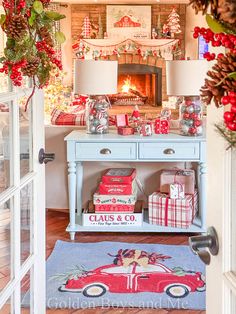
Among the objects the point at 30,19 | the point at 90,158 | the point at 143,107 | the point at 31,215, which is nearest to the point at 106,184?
the point at 90,158

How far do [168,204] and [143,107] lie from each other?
523cm

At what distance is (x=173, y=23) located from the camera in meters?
8.86

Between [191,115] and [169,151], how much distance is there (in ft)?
1.16

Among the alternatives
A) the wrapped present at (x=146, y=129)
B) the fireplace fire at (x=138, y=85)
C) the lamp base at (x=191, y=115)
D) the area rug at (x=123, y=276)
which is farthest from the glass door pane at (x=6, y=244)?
the fireplace fire at (x=138, y=85)

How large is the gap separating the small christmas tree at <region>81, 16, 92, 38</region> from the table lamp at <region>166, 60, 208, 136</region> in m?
5.28

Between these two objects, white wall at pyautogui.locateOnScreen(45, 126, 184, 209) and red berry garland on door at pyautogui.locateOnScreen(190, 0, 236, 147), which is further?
white wall at pyautogui.locateOnScreen(45, 126, 184, 209)

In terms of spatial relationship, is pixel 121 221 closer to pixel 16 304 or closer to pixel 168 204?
pixel 168 204

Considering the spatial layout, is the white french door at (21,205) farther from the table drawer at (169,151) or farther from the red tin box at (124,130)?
the red tin box at (124,130)

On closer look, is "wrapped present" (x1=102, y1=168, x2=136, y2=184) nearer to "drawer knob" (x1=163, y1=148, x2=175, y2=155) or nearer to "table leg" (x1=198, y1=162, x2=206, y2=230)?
"drawer knob" (x1=163, y1=148, x2=175, y2=155)

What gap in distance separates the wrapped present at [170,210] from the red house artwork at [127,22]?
548 cm

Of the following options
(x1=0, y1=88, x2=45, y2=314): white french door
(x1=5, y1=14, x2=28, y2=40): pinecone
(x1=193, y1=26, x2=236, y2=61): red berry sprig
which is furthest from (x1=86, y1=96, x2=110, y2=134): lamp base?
(x1=193, y1=26, x2=236, y2=61): red berry sprig

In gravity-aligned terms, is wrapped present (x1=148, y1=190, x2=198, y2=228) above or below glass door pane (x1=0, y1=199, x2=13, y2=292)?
below

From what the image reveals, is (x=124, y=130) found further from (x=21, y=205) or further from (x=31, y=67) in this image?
(x=31, y=67)

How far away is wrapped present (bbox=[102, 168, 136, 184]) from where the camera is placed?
4.10m
